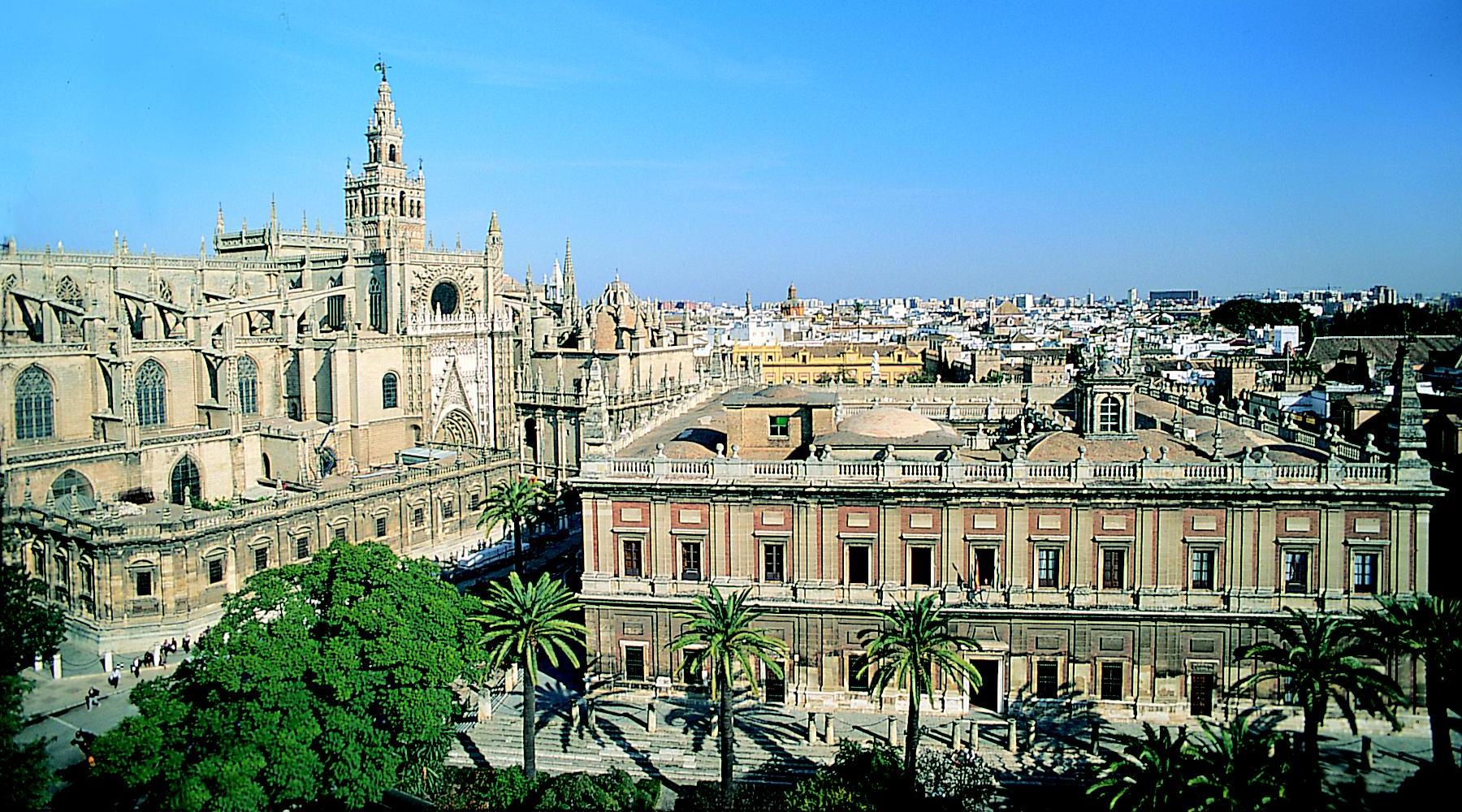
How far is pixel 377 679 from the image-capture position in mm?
27219

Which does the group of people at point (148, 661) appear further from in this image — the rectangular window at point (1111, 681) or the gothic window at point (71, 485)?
the rectangular window at point (1111, 681)

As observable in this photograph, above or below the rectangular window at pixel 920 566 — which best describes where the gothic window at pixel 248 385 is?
above

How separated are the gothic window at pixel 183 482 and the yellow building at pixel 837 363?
56.6 m

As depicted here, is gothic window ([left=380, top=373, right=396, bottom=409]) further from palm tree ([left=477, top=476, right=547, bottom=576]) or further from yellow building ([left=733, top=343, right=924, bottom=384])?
yellow building ([left=733, top=343, right=924, bottom=384])

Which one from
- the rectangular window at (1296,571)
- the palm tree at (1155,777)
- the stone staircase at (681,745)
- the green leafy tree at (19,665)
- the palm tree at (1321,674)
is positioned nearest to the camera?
the green leafy tree at (19,665)

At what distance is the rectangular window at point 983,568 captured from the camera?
3369 cm

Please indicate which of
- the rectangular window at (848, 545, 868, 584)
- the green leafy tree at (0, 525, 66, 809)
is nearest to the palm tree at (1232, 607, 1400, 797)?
the rectangular window at (848, 545, 868, 584)

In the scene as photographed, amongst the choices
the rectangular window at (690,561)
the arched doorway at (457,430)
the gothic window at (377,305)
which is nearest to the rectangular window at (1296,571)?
the rectangular window at (690,561)

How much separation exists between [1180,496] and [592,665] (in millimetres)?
19077

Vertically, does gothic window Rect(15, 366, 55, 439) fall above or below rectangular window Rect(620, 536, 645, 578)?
above

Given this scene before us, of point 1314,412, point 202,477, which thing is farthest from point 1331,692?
point 202,477

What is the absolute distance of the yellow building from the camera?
103188 mm

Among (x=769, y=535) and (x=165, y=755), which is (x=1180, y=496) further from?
(x=165, y=755)

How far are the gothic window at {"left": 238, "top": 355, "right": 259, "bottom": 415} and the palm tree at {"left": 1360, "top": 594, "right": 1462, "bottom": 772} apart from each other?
5190 centimetres
